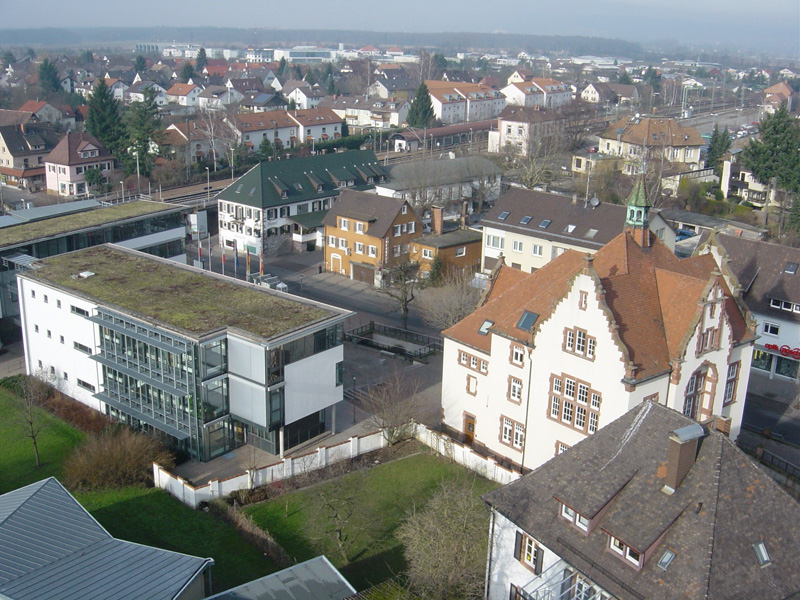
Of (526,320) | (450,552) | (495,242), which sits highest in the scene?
(526,320)

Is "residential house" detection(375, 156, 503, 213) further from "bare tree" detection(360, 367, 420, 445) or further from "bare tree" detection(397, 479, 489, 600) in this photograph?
"bare tree" detection(397, 479, 489, 600)

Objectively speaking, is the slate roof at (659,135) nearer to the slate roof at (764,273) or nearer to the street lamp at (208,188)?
the slate roof at (764,273)

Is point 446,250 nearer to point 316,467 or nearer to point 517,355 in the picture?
point 517,355

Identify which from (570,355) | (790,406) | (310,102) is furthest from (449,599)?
(310,102)

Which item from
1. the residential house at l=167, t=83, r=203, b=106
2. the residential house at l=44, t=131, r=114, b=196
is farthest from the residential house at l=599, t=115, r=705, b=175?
the residential house at l=167, t=83, r=203, b=106

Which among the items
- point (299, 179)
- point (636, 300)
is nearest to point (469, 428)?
point (636, 300)

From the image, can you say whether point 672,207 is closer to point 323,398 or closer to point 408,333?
point 408,333
